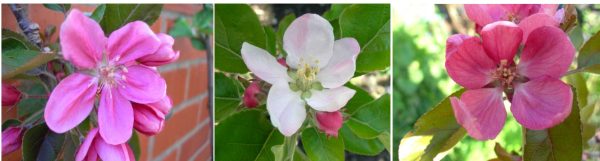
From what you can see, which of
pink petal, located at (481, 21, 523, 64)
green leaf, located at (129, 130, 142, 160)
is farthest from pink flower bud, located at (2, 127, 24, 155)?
pink petal, located at (481, 21, 523, 64)

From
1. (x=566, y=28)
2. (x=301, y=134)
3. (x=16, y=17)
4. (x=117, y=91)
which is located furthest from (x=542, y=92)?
(x=16, y=17)

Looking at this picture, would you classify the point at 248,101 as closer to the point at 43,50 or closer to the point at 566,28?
the point at 43,50

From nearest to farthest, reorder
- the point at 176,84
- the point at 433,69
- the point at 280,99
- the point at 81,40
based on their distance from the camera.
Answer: the point at 81,40
the point at 280,99
the point at 176,84
the point at 433,69

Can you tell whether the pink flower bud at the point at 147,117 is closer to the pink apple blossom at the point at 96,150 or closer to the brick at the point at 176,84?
the pink apple blossom at the point at 96,150

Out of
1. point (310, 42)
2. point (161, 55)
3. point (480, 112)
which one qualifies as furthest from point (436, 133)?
point (161, 55)

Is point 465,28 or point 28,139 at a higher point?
point 28,139

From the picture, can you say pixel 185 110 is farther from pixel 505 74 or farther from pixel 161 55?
pixel 505 74

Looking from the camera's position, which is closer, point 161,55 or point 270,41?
point 161,55

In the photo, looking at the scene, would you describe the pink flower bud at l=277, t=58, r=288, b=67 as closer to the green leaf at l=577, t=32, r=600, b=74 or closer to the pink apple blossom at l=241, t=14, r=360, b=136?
the pink apple blossom at l=241, t=14, r=360, b=136
